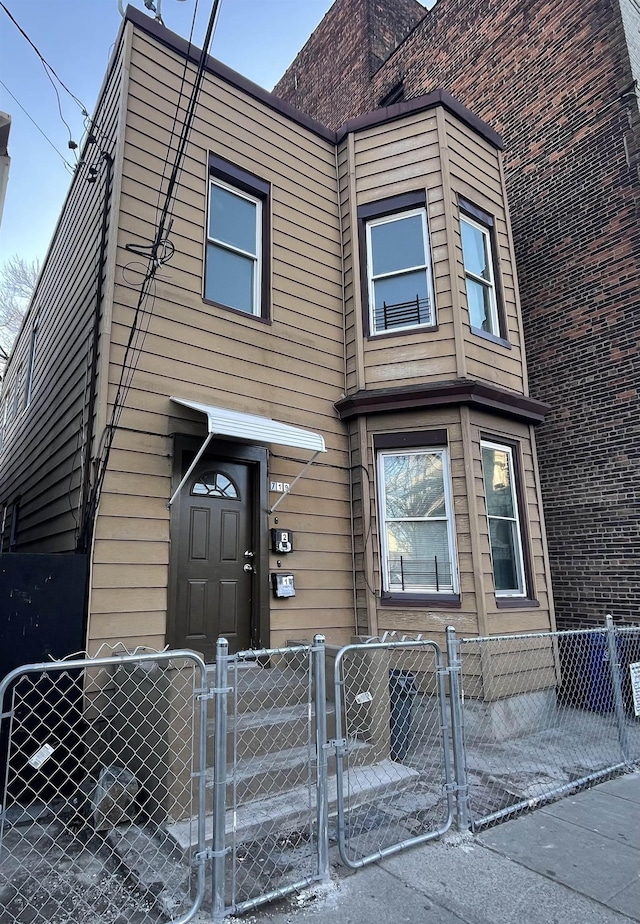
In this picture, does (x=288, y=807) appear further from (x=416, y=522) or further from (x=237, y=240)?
(x=237, y=240)

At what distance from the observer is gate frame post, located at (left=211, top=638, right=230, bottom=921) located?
Result: 2.55m

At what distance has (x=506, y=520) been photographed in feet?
21.9

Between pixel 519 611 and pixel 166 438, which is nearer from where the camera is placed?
pixel 166 438

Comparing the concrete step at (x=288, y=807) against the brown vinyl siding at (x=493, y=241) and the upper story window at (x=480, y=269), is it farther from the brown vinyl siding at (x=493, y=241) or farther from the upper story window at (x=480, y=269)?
the upper story window at (x=480, y=269)

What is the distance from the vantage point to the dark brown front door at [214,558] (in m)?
5.17

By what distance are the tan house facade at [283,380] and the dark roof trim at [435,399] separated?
0.11ft

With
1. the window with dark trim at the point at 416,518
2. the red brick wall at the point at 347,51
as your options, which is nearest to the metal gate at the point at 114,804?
the window with dark trim at the point at 416,518

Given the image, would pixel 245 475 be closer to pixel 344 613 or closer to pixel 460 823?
pixel 344 613

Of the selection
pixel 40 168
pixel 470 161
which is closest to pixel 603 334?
pixel 470 161

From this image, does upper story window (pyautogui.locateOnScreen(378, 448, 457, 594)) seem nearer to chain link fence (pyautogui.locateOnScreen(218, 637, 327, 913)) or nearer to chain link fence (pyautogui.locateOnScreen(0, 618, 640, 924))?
chain link fence (pyautogui.locateOnScreen(0, 618, 640, 924))

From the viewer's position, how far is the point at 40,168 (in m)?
6.81

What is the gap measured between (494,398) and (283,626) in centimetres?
361

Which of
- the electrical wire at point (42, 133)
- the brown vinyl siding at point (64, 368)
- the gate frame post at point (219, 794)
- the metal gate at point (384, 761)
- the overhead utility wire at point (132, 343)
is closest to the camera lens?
the gate frame post at point (219, 794)

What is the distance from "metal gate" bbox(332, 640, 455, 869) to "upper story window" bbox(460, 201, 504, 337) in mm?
4605
